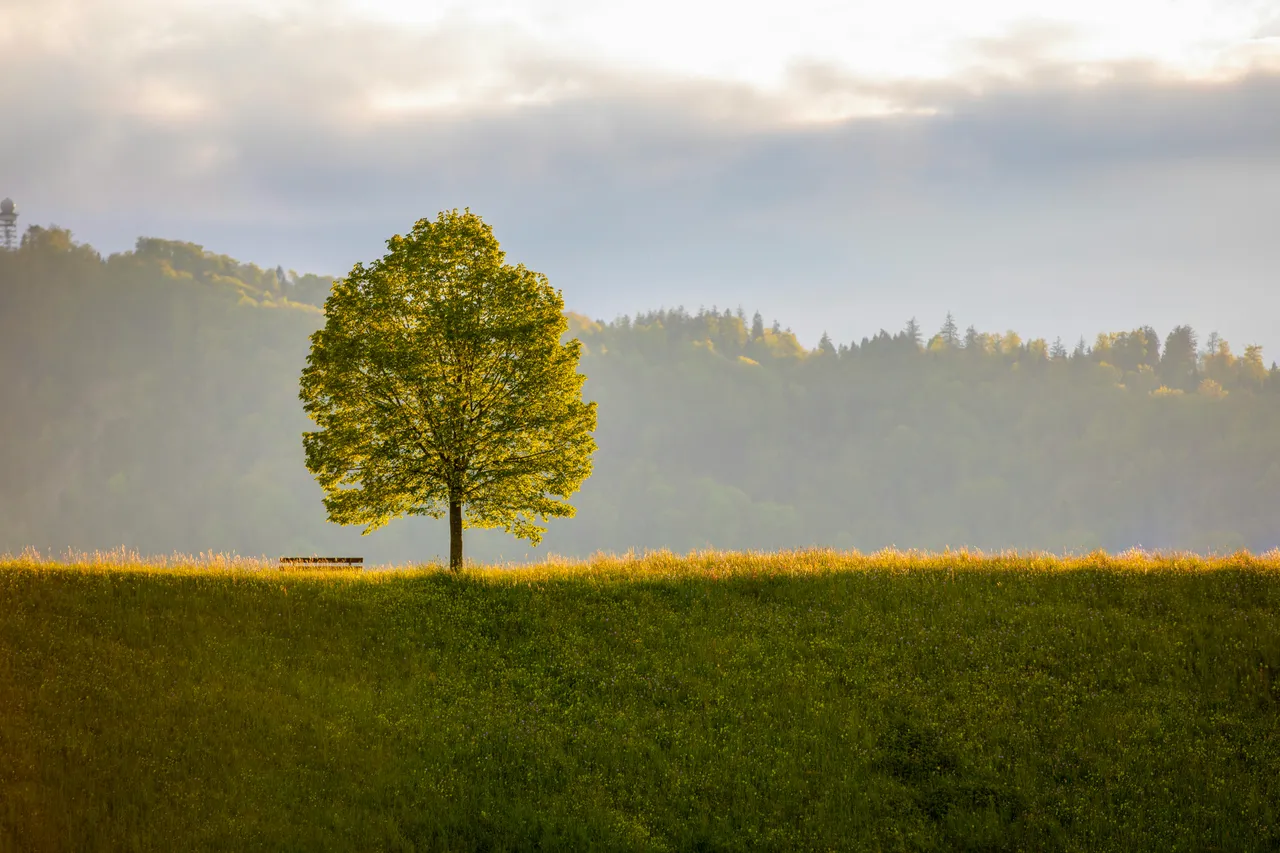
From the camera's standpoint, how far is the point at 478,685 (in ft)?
81.2

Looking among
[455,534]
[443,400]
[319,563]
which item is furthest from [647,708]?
[319,563]

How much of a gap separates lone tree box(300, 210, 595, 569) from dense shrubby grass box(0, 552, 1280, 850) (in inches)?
106

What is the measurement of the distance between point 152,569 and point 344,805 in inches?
552

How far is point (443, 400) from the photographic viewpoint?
3138 centimetres

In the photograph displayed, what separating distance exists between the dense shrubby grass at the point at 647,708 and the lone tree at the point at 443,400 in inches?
106

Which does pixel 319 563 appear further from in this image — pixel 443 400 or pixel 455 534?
pixel 443 400

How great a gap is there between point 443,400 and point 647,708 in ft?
42.1

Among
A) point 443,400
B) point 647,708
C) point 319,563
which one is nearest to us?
point 647,708

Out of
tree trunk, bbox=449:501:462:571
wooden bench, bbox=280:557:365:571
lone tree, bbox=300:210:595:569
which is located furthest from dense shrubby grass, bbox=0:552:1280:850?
lone tree, bbox=300:210:595:569

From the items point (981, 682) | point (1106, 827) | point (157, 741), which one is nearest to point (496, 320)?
point (157, 741)

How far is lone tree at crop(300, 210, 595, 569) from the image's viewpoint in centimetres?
3120

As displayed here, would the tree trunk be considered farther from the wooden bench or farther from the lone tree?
the wooden bench

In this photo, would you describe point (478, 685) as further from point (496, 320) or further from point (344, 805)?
point (496, 320)

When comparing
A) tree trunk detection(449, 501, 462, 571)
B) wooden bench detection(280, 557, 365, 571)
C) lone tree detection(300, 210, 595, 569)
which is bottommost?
wooden bench detection(280, 557, 365, 571)
